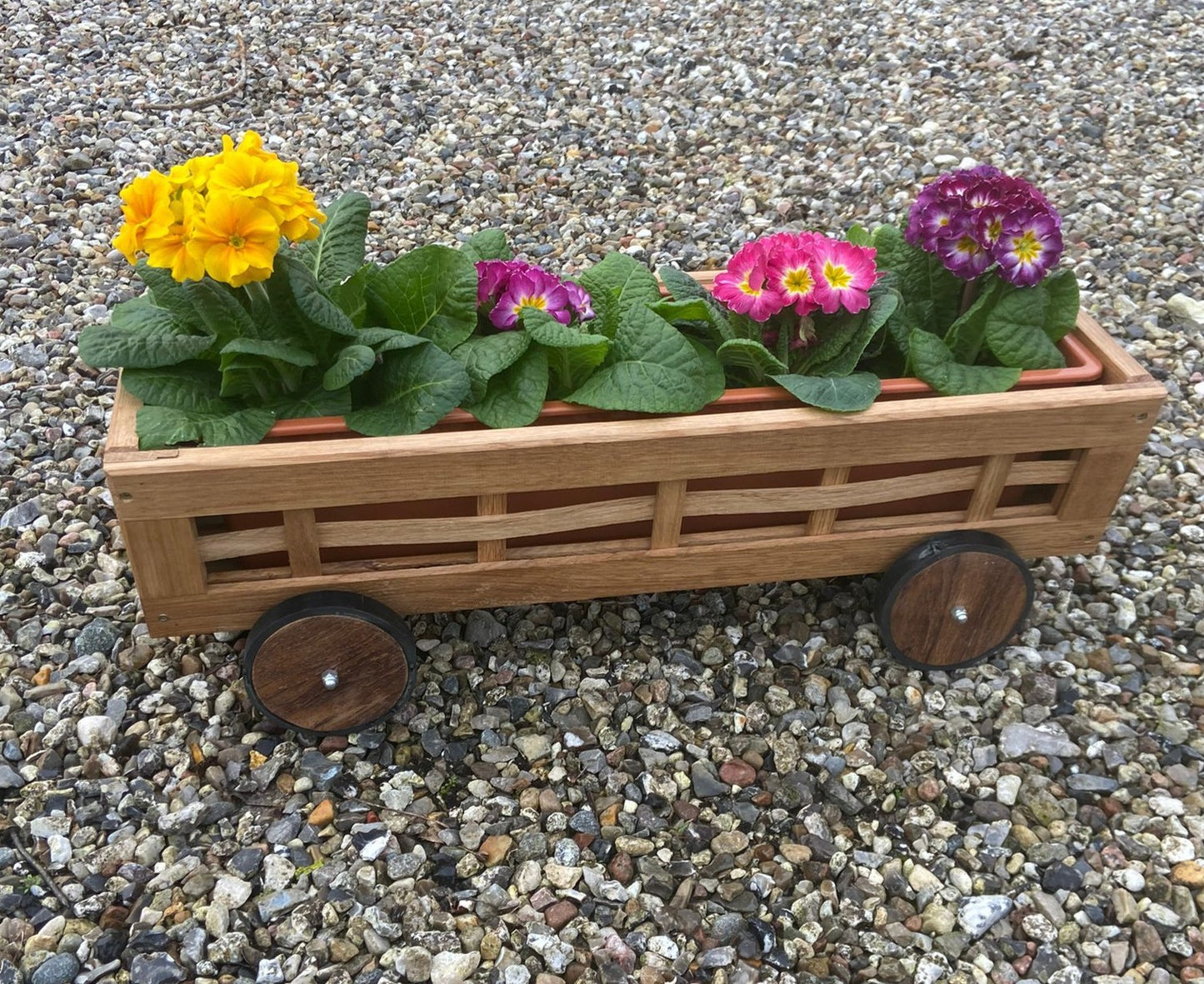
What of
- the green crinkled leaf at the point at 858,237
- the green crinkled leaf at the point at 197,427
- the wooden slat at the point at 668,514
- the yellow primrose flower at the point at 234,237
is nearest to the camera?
the yellow primrose flower at the point at 234,237

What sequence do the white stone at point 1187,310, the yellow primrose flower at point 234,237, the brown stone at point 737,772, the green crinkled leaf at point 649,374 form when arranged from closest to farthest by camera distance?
1. the yellow primrose flower at point 234,237
2. the green crinkled leaf at point 649,374
3. the brown stone at point 737,772
4. the white stone at point 1187,310

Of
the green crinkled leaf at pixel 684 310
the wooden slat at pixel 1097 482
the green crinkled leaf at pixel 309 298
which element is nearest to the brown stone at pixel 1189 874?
the wooden slat at pixel 1097 482

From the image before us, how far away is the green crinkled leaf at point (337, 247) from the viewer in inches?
77.2

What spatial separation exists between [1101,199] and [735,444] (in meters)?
2.53

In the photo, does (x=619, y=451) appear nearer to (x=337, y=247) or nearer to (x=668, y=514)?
(x=668, y=514)

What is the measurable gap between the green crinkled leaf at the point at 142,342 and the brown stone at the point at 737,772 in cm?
117

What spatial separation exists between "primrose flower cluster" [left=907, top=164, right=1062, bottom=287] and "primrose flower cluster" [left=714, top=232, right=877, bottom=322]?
146 mm

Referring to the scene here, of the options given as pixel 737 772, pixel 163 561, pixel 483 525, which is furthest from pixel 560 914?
pixel 163 561

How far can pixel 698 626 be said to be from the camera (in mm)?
2295

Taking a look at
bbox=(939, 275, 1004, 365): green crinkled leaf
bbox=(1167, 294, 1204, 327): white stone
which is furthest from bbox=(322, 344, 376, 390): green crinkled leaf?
bbox=(1167, 294, 1204, 327): white stone

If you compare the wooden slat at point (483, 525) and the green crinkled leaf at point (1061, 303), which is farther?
the green crinkled leaf at point (1061, 303)

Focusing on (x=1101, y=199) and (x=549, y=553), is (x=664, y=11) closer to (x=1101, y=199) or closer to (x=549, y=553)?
(x=1101, y=199)

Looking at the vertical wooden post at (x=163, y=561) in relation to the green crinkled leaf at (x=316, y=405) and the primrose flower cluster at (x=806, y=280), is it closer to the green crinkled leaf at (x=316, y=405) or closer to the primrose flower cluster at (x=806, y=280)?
the green crinkled leaf at (x=316, y=405)

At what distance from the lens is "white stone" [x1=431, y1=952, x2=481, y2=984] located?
5.65ft
